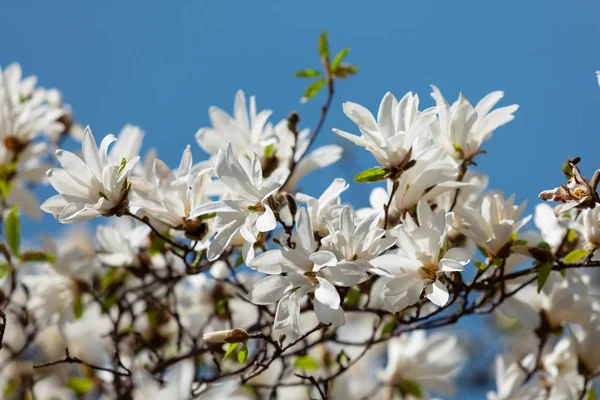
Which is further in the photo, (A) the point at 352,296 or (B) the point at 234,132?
(B) the point at 234,132

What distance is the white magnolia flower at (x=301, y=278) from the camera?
916 millimetres

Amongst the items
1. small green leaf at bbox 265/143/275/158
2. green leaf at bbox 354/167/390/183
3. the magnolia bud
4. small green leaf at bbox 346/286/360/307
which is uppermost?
small green leaf at bbox 265/143/275/158

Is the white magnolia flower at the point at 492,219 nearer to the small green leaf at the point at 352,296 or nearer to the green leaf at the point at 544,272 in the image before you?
the green leaf at the point at 544,272

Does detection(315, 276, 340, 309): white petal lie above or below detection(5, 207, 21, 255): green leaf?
below

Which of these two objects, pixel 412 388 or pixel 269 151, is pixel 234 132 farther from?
pixel 412 388

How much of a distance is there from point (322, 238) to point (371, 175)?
12 cm

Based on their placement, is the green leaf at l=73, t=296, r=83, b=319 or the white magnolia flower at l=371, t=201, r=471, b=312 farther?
the green leaf at l=73, t=296, r=83, b=319

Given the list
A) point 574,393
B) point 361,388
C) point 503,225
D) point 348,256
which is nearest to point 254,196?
point 348,256

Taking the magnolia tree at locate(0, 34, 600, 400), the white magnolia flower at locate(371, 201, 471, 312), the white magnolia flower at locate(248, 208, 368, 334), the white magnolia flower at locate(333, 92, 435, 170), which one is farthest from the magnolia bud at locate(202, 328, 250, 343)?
the white magnolia flower at locate(333, 92, 435, 170)

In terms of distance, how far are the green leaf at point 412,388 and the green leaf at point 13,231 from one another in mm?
972

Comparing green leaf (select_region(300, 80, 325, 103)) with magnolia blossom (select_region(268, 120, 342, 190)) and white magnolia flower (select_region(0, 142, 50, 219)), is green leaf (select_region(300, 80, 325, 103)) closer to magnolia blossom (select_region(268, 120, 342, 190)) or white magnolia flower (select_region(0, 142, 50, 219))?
magnolia blossom (select_region(268, 120, 342, 190))

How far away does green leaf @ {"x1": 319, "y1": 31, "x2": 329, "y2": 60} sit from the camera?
1.55m

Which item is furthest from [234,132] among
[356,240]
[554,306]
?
[554,306]

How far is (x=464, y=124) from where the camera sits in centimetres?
116
